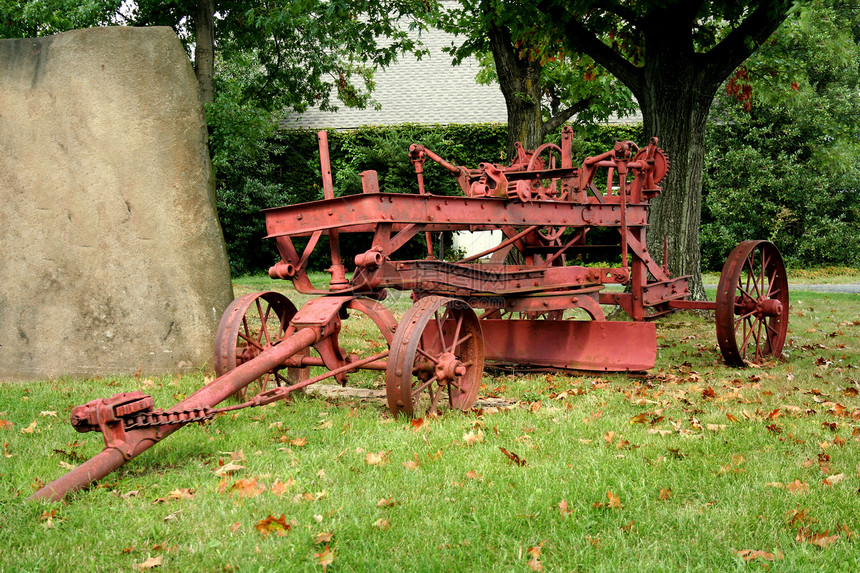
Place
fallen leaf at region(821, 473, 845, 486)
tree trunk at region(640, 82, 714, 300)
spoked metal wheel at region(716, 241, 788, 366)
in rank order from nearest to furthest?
1. fallen leaf at region(821, 473, 845, 486)
2. spoked metal wheel at region(716, 241, 788, 366)
3. tree trunk at region(640, 82, 714, 300)

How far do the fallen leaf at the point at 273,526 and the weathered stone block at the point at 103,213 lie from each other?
11.7ft

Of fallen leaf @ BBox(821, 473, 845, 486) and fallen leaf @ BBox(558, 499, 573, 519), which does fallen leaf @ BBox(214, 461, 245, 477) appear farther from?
fallen leaf @ BBox(821, 473, 845, 486)

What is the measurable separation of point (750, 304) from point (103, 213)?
18.8 feet

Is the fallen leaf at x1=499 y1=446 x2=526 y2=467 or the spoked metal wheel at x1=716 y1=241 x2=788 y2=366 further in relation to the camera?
the spoked metal wheel at x1=716 y1=241 x2=788 y2=366

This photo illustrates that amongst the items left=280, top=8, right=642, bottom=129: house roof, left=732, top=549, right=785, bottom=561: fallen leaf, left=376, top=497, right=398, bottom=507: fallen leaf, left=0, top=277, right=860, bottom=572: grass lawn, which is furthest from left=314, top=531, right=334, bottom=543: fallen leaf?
left=280, top=8, right=642, bottom=129: house roof

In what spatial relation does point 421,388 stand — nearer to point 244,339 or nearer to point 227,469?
A: point 227,469

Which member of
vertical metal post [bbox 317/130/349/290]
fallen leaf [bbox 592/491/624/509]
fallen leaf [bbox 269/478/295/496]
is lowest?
fallen leaf [bbox 592/491/624/509]

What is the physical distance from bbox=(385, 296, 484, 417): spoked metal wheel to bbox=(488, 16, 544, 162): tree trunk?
264 inches

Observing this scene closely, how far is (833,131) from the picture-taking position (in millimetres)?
18906

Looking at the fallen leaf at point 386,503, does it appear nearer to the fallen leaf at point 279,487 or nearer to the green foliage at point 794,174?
the fallen leaf at point 279,487

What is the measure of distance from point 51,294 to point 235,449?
2.99 metres

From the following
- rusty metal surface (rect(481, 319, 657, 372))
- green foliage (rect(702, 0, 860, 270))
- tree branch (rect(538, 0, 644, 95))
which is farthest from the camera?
green foliage (rect(702, 0, 860, 270))

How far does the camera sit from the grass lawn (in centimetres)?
295

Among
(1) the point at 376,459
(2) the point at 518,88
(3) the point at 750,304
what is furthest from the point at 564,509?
(2) the point at 518,88
